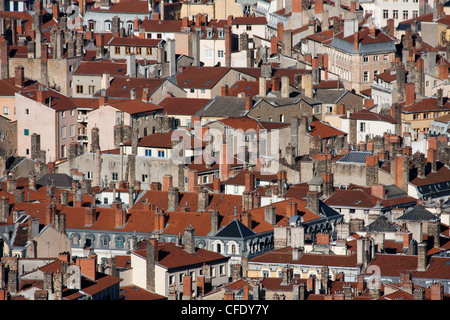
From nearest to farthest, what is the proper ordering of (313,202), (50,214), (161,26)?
(50,214), (313,202), (161,26)

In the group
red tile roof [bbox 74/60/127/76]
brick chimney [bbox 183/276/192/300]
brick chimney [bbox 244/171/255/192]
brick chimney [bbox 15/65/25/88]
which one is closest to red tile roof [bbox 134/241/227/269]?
brick chimney [bbox 183/276/192/300]

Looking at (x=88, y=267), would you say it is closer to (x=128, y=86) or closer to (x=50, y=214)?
(x=50, y=214)

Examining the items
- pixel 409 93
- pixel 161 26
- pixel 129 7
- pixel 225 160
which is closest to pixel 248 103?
pixel 225 160

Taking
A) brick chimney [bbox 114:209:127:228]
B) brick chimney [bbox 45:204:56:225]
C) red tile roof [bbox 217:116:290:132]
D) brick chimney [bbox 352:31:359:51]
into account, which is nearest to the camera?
brick chimney [bbox 45:204:56:225]

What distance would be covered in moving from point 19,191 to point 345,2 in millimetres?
68454

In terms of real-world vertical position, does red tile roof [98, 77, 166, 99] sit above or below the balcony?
above

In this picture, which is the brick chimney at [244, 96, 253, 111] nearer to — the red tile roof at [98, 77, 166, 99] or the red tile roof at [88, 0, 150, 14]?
the red tile roof at [98, 77, 166, 99]

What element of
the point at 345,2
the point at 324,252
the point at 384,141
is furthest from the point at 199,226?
the point at 345,2

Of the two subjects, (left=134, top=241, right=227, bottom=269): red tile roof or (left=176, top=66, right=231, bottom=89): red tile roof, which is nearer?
(left=134, top=241, right=227, bottom=269): red tile roof

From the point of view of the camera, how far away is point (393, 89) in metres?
131

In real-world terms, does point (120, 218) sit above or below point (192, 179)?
above

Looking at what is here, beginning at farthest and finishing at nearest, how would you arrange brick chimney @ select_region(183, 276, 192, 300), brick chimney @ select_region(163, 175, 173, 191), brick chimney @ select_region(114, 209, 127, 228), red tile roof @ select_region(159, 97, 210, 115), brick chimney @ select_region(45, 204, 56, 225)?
1. red tile roof @ select_region(159, 97, 210, 115)
2. brick chimney @ select_region(163, 175, 173, 191)
3. brick chimney @ select_region(114, 209, 127, 228)
4. brick chimney @ select_region(45, 204, 56, 225)
5. brick chimney @ select_region(183, 276, 192, 300)
